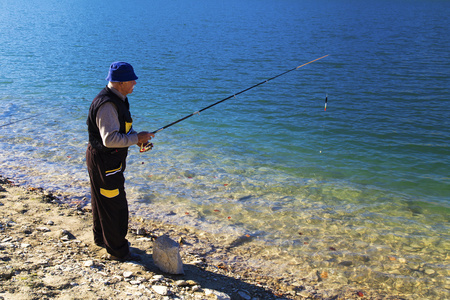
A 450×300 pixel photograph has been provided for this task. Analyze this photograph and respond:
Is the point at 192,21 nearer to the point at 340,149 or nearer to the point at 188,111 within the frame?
the point at 188,111

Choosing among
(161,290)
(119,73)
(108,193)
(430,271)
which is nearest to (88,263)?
(108,193)

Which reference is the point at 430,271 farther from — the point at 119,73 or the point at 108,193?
the point at 119,73

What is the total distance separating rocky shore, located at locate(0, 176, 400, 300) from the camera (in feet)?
12.0

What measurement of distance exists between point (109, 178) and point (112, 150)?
0.30 meters

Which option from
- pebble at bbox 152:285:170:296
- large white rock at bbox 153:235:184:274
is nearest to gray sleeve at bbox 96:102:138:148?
large white rock at bbox 153:235:184:274

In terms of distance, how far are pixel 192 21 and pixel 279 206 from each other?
125 feet

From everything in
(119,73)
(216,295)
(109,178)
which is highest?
(119,73)

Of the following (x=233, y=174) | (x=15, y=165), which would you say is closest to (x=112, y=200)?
(x=233, y=174)

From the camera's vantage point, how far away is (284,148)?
10.1 meters

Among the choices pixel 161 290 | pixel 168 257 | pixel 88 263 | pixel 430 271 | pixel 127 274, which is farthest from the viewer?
pixel 430 271

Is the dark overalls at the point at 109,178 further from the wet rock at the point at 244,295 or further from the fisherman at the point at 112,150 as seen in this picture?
the wet rock at the point at 244,295

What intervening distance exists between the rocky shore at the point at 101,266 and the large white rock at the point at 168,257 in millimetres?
69

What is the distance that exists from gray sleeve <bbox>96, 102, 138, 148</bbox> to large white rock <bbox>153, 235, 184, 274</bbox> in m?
1.14

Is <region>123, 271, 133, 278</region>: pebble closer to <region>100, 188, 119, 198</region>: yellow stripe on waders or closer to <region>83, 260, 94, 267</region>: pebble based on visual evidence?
<region>83, 260, 94, 267</region>: pebble
